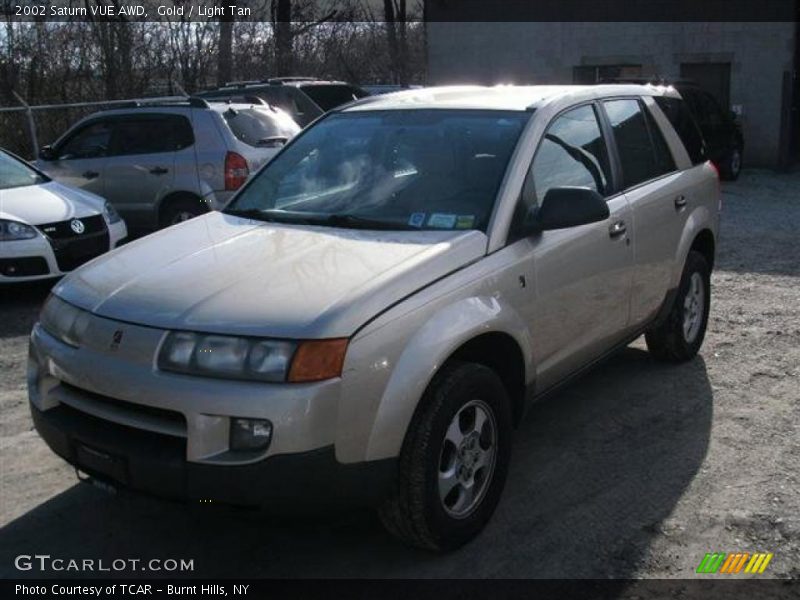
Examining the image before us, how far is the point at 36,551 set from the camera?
12.6 feet

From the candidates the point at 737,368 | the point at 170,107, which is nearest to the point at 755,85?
the point at 170,107

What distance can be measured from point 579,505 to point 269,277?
5.66 feet

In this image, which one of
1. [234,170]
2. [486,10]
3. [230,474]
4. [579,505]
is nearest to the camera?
[230,474]

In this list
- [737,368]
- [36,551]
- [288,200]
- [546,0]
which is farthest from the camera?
[546,0]

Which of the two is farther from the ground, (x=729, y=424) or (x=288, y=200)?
(x=288, y=200)

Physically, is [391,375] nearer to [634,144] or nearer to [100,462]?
[100,462]

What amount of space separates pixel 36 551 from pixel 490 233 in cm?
227

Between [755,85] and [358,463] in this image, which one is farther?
[755,85]

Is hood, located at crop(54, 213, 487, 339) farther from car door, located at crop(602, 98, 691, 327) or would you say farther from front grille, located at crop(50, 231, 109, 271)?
front grille, located at crop(50, 231, 109, 271)

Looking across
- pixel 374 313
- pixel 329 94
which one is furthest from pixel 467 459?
pixel 329 94

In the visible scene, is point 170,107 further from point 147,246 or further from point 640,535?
point 640,535

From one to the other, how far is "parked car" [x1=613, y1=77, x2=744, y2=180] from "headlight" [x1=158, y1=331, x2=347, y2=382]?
46.7ft

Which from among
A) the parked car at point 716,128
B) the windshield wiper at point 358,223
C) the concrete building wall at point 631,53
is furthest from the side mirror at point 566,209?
the concrete building wall at point 631,53

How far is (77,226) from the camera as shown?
8.24 meters
